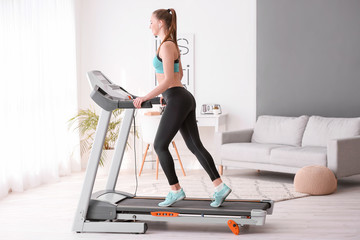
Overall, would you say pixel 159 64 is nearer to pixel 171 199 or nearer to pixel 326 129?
pixel 171 199

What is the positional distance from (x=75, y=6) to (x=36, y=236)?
409 cm

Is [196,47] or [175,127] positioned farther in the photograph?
[196,47]

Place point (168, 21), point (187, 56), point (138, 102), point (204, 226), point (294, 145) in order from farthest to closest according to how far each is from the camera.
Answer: point (187, 56) → point (294, 145) → point (204, 226) → point (168, 21) → point (138, 102)

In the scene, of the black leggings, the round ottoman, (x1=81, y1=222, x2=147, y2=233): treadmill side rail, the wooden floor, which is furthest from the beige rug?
(x1=81, y1=222, x2=147, y2=233): treadmill side rail

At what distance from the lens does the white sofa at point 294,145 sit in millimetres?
5488

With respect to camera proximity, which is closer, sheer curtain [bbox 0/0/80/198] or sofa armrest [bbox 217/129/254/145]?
sheer curtain [bbox 0/0/80/198]

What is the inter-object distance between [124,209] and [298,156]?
2500 mm

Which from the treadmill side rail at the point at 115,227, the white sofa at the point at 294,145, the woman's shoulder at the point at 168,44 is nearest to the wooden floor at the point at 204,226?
the treadmill side rail at the point at 115,227

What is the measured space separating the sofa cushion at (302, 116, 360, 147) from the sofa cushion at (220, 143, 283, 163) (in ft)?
1.38

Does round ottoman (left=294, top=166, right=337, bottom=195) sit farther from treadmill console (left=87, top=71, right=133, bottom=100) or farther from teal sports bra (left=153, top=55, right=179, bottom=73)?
treadmill console (left=87, top=71, right=133, bottom=100)

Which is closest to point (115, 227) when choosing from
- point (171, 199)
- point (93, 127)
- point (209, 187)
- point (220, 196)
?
point (171, 199)

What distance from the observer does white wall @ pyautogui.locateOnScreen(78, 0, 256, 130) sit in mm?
7035

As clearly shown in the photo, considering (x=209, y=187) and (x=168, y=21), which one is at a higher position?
(x=168, y=21)

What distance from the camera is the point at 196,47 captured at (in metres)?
7.13
